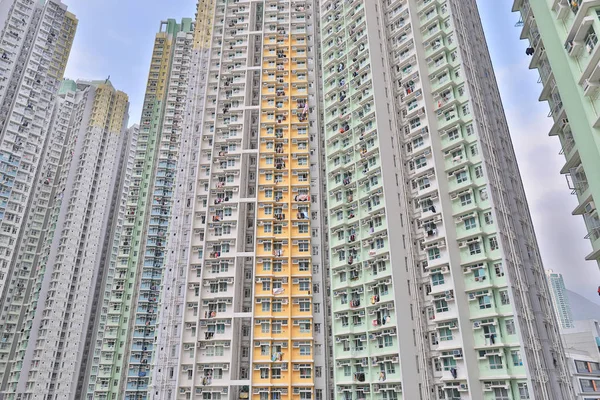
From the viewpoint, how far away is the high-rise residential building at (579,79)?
1834cm

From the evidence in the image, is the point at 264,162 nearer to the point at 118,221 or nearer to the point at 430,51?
the point at 430,51

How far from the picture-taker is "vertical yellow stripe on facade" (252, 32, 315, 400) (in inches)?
1437

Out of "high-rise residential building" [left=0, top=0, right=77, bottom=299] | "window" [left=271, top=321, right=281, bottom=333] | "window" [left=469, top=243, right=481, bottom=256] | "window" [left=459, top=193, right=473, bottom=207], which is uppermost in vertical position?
"high-rise residential building" [left=0, top=0, right=77, bottom=299]

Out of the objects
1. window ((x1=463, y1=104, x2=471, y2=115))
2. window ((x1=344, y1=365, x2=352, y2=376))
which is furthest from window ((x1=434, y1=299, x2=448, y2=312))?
window ((x1=463, y1=104, x2=471, y2=115))

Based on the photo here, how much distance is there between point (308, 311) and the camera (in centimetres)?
3828

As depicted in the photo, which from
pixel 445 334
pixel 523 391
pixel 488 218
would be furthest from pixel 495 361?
pixel 488 218

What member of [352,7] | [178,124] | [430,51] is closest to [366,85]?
[430,51]

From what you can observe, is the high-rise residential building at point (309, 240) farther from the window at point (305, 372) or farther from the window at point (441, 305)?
the window at point (305, 372)

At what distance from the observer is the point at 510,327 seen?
2773 centimetres

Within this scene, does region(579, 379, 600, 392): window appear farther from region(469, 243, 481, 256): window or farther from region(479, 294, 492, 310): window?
region(469, 243, 481, 256): window

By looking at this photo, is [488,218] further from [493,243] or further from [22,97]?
[22,97]

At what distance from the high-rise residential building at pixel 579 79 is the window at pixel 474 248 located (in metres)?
6.72

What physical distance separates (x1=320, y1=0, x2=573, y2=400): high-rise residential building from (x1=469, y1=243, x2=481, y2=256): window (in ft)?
0.53

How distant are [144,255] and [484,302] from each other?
39905 millimetres
